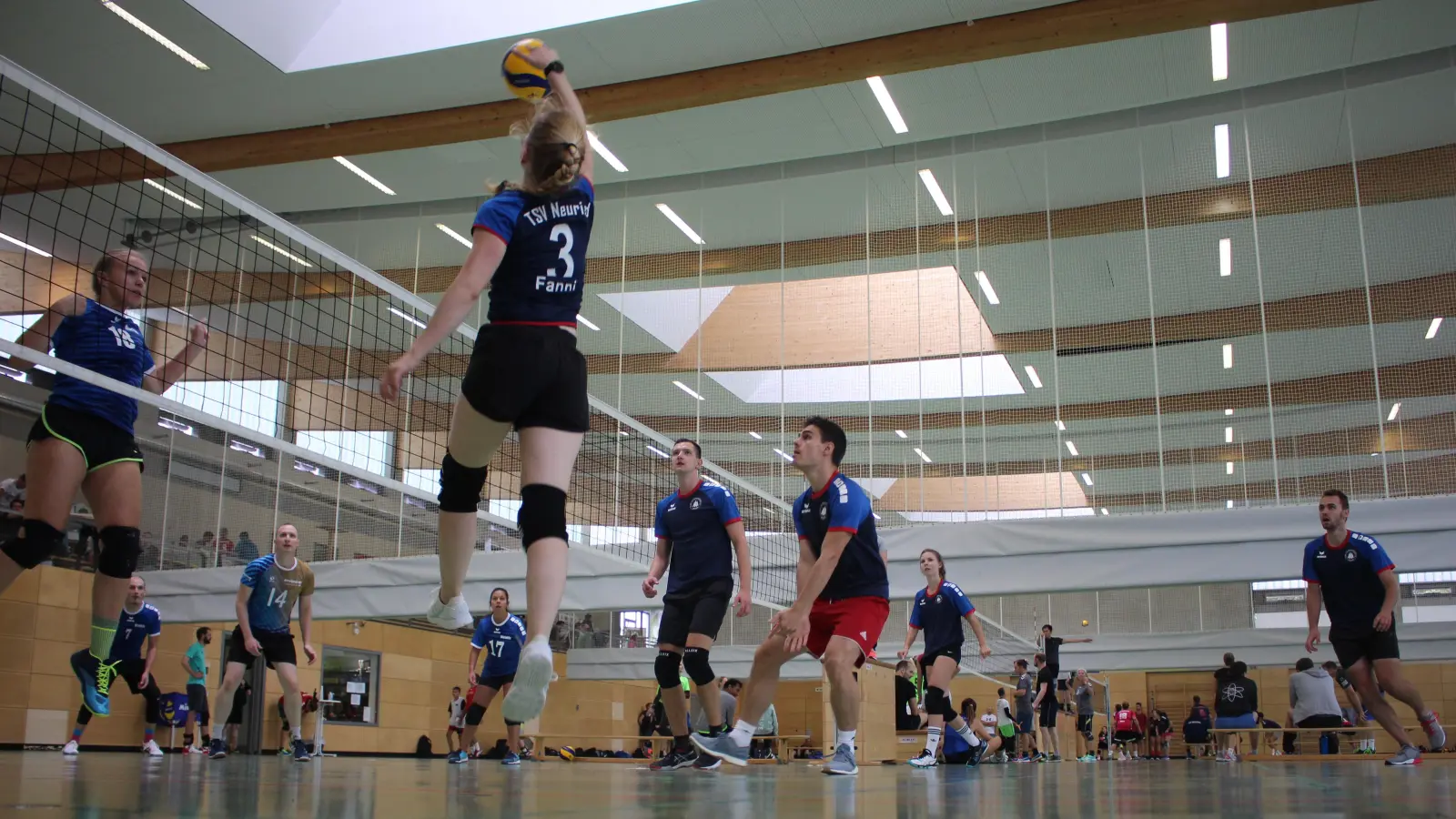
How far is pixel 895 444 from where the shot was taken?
1627 centimetres

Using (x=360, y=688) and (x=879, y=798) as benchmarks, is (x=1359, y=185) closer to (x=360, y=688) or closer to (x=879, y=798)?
(x=879, y=798)

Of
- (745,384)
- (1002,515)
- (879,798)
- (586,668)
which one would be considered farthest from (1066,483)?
(879,798)

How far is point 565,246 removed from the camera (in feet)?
11.8

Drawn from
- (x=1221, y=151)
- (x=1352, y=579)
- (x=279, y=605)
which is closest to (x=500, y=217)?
(x=279, y=605)

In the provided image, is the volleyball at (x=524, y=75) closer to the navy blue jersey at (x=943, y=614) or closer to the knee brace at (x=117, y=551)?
the knee brace at (x=117, y=551)

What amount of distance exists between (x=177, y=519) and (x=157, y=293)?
350 centimetres

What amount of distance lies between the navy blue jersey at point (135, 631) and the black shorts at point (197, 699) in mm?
3357

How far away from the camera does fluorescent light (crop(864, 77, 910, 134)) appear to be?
13672 mm

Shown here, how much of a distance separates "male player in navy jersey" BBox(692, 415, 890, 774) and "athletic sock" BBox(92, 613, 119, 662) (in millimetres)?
2831

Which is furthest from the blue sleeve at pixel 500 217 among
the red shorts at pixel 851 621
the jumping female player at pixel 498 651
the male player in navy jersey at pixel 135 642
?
the male player in navy jersey at pixel 135 642

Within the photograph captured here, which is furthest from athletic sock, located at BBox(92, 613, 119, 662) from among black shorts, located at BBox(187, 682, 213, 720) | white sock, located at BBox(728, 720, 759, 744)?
black shorts, located at BBox(187, 682, 213, 720)

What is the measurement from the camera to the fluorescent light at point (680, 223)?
16.5 metres

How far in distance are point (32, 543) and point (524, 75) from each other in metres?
2.80

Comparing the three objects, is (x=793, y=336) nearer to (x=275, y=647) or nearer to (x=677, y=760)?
(x=275, y=647)
